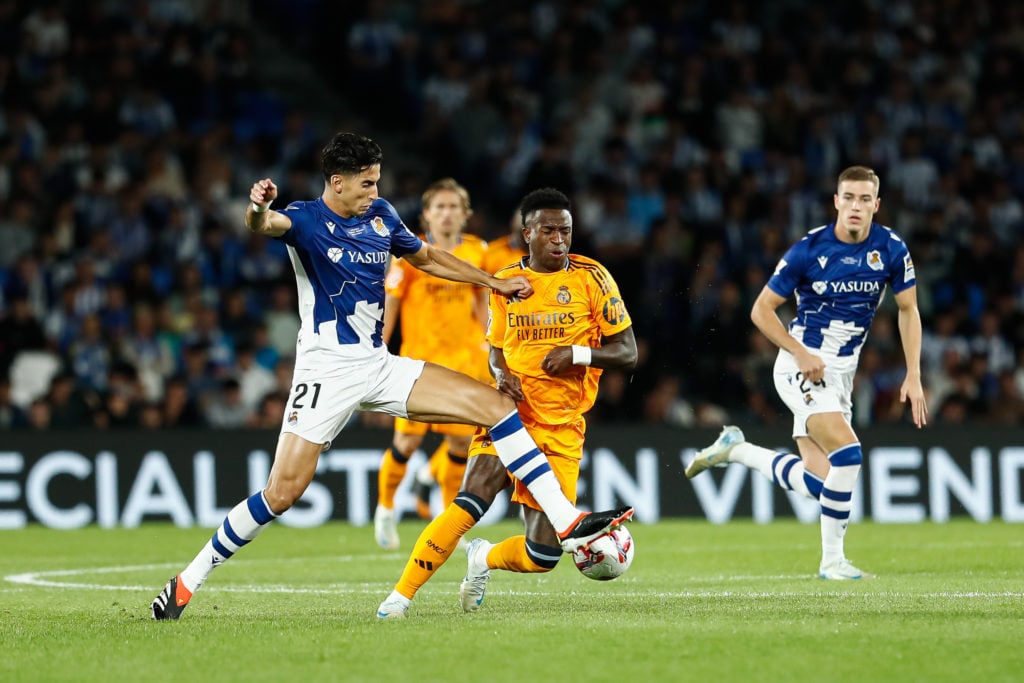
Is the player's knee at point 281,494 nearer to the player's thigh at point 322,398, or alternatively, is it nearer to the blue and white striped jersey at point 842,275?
the player's thigh at point 322,398

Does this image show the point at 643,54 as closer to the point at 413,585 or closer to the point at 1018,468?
the point at 1018,468

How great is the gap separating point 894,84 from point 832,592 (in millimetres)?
13878

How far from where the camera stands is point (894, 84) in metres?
21.2

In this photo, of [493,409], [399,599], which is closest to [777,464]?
[493,409]

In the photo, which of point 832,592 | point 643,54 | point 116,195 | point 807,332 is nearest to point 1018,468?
point 807,332

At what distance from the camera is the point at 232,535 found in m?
7.67

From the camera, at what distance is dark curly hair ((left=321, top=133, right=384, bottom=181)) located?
7.75 metres

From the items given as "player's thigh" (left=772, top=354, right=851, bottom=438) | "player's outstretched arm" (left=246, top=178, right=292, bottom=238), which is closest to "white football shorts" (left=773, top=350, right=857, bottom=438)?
"player's thigh" (left=772, top=354, right=851, bottom=438)

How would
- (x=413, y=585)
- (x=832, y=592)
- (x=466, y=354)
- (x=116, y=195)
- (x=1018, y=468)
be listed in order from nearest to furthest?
(x=413, y=585) < (x=832, y=592) < (x=466, y=354) < (x=1018, y=468) < (x=116, y=195)

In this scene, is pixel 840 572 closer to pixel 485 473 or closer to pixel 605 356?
pixel 605 356

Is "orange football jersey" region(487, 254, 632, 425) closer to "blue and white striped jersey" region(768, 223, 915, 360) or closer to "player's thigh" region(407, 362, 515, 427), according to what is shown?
"player's thigh" region(407, 362, 515, 427)

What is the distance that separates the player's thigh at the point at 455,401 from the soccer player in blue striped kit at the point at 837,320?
2.52 metres

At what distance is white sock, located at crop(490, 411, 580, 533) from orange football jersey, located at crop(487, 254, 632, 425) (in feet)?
1.63

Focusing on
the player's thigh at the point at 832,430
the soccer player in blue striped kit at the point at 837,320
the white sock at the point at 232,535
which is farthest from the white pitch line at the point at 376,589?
the white sock at the point at 232,535
